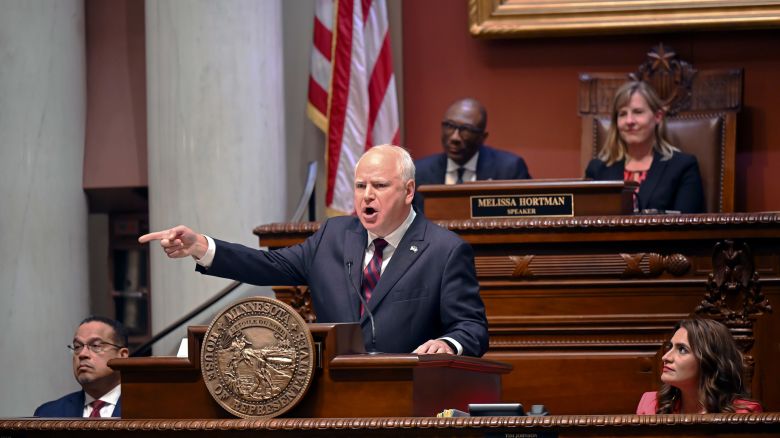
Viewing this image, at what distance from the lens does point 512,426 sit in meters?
2.71

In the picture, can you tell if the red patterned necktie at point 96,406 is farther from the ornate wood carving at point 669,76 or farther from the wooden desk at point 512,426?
the ornate wood carving at point 669,76

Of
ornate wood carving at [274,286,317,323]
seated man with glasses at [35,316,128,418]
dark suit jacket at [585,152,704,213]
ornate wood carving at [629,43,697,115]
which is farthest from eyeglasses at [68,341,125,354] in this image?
ornate wood carving at [629,43,697,115]

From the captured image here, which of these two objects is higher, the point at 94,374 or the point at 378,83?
the point at 378,83

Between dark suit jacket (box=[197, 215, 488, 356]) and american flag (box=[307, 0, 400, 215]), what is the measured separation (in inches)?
137

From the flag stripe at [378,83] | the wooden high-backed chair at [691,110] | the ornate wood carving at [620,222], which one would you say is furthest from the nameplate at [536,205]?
the flag stripe at [378,83]

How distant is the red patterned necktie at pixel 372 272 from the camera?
3725 millimetres

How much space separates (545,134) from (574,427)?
498 centimetres

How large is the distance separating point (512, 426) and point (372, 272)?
3.67 ft

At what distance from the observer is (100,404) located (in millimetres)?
4660

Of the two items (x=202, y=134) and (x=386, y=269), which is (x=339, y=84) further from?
(x=386, y=269)

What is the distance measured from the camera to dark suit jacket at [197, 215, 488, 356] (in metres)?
3.61

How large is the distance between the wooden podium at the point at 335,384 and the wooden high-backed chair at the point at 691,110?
12.2ft

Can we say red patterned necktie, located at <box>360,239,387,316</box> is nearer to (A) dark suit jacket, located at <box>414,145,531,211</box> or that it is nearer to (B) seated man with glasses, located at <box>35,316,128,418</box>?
(B) seated man with glasses, located at <box>35,316,128,418</box>

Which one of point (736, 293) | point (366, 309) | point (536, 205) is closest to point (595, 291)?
point (536, 205)
